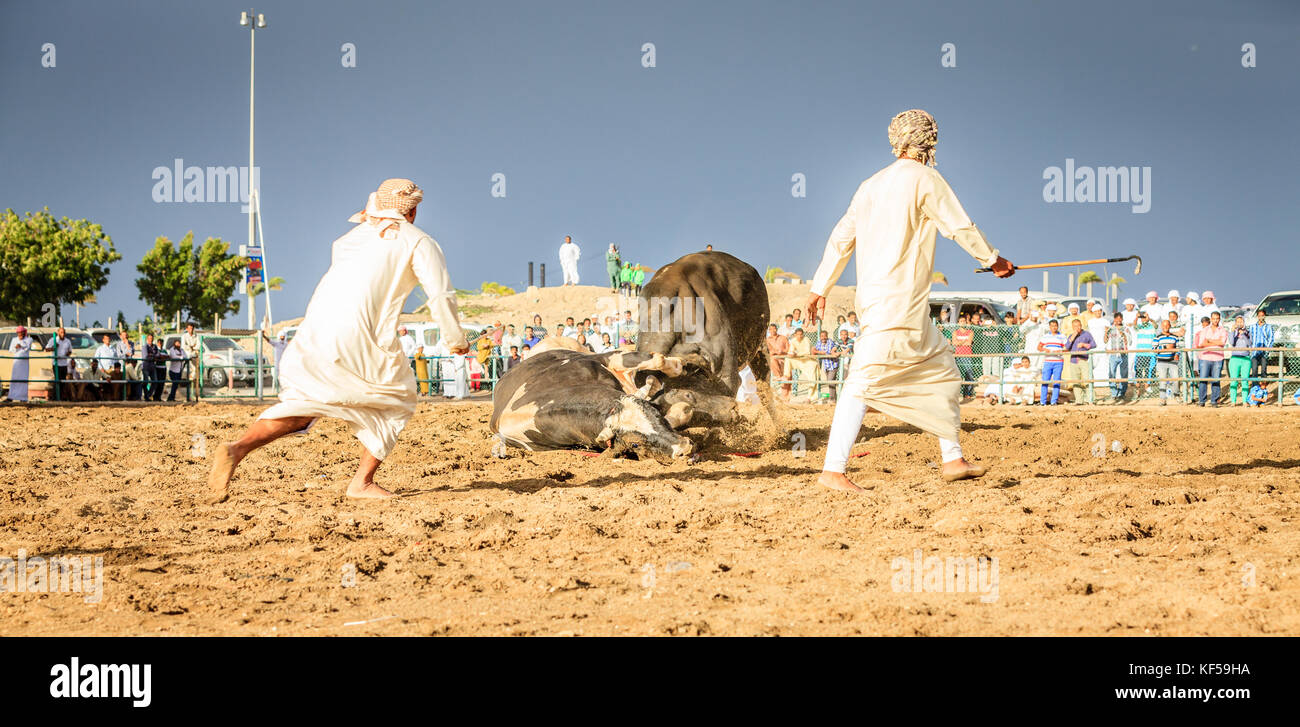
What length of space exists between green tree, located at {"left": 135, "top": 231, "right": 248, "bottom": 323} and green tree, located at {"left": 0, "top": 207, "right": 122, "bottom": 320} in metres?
3.62

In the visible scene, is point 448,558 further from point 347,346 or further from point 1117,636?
point 1117,636

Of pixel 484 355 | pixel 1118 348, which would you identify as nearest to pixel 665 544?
pixel 1118 348

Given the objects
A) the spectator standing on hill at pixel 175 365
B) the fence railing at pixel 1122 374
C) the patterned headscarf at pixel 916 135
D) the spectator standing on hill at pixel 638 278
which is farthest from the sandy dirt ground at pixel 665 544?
the spectator standing on hill at pixel 638 278

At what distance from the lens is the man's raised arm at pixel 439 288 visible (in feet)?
17.7

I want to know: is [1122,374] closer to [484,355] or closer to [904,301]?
[484,355]

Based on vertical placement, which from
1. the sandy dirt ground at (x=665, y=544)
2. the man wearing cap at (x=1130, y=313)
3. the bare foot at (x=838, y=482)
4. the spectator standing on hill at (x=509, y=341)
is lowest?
the sandy dirt ground at (x=665, y=544)

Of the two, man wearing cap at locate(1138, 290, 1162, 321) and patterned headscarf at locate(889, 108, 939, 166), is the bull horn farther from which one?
man wearing cap at locate(1138, 290, 1162, 321)

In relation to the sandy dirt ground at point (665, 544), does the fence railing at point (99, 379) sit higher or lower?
higher

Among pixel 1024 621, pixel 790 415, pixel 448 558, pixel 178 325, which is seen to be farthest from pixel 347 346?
pixel 178 325

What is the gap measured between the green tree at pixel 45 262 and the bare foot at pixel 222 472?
3523cm

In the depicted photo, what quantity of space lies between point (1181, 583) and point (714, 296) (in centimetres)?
549

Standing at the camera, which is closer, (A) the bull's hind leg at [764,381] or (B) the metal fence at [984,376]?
(A) the bull's hind leg at [764,381]

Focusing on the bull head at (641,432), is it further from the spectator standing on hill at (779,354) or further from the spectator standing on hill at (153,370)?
the spectator standing on hill at (153,370)

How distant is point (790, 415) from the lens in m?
10.7
